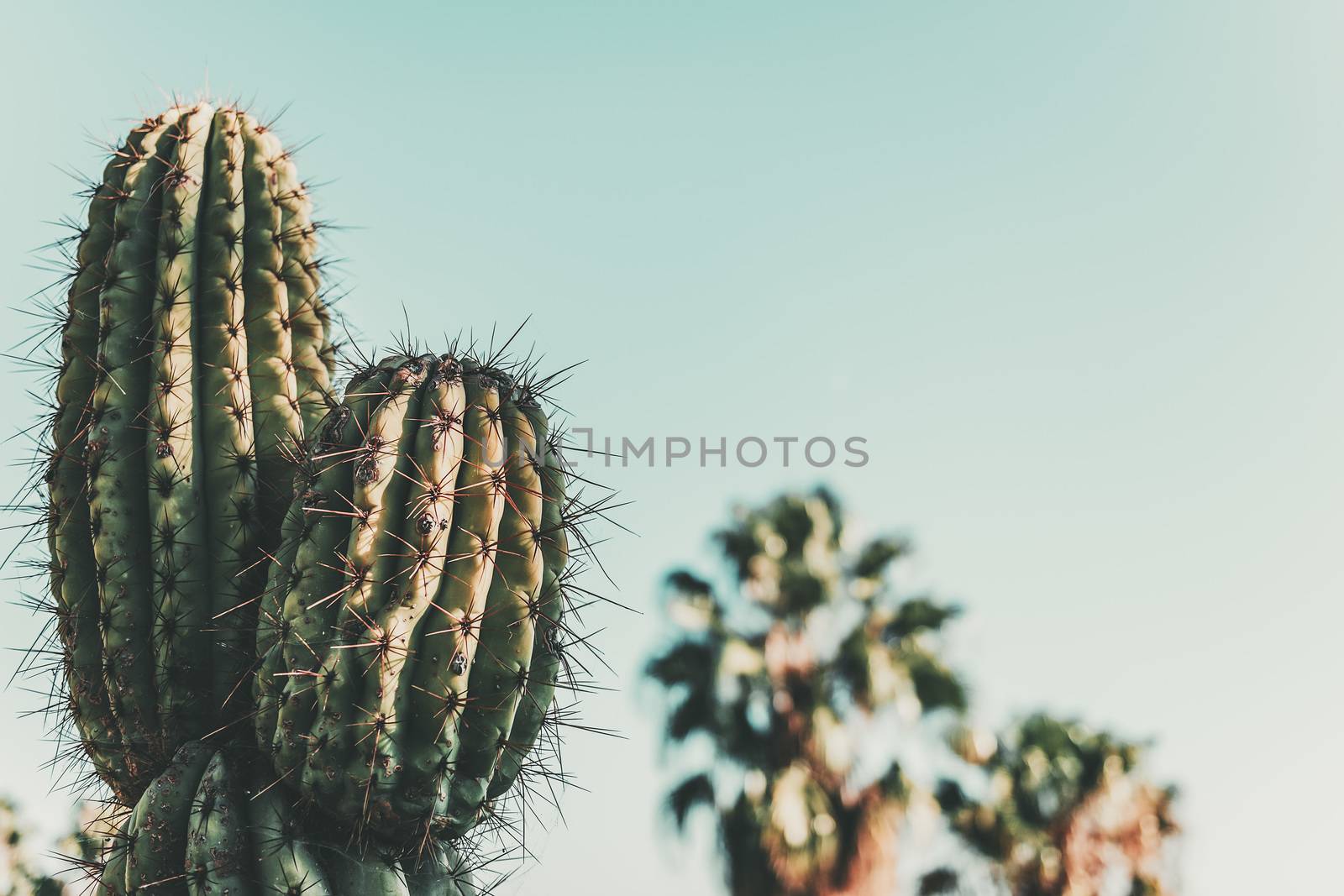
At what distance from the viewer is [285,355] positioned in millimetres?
3316

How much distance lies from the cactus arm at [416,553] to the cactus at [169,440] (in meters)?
0.47

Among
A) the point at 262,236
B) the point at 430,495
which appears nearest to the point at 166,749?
the point at 430,495

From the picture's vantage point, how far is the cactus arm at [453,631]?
2699 millimetres

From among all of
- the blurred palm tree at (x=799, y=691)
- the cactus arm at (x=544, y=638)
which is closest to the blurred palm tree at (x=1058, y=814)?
the blurred palm tree at (x=799, y=691)

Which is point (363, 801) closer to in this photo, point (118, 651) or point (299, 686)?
point (299, 686)

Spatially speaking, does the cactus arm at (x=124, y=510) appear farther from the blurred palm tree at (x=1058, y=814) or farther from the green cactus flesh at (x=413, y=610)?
the blurred palm tree at (x=1058, y=814)

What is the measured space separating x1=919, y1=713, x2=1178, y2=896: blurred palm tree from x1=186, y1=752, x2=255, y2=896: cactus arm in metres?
11.7

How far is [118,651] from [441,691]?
1.03 m

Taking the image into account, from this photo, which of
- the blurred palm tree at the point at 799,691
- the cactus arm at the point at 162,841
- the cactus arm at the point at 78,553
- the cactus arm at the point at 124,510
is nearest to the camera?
the cactus arm at the point at 162,841

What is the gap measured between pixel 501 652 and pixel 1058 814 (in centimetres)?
1414

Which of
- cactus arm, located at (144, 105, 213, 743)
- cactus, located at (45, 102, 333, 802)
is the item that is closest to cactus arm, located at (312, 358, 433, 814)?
cactus, located at (45, 102, 333, 802)

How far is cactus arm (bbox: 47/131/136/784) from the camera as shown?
10.1 ft

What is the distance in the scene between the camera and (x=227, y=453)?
310 centimetres

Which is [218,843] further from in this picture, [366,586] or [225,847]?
[366,586]
